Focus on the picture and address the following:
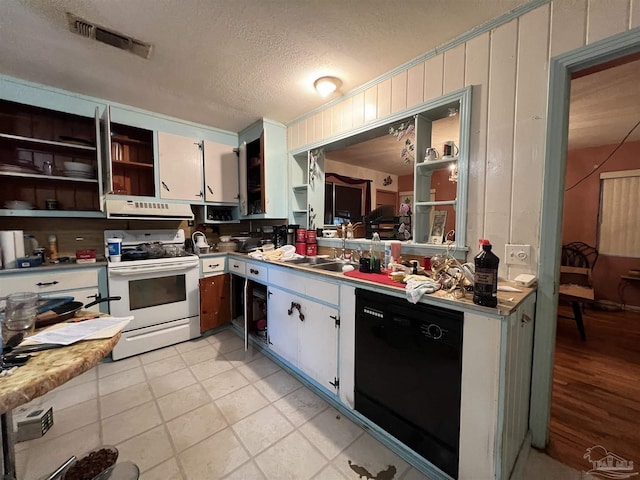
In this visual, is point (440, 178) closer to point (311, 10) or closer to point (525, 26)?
point (525, 26)

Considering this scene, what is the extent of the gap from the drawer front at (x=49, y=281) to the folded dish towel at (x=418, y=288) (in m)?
2.55

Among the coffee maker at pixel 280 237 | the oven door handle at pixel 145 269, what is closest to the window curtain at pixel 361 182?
the coffee maker at pixel 280 237

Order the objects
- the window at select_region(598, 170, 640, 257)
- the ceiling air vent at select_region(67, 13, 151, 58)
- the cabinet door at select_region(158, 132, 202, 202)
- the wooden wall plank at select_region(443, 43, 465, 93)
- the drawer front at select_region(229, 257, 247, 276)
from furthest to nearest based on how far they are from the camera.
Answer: the window at select_region(598, 170, 640, 257), the cabinet door at select_region(158, 132, 202, 202), the drawer front at select_region(229, 257, 247, 276), the wooden wall plank at select_region(443, 43, 465, 93), the ceiling air vent at select_region(67, 13, 151, 58)

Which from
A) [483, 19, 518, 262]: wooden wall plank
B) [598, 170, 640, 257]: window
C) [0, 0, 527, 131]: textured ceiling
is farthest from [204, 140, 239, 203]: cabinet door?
[598, 170, 640, 257]: window

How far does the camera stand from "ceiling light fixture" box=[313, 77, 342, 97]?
80.3 inches

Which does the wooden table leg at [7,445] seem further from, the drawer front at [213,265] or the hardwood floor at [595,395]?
the hardwood floor at [595,395]

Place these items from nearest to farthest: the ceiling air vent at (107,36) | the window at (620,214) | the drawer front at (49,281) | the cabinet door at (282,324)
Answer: the ceiling air vent at (107,36), the drawer front at (49,281), the cabinet door at (282,324), the window at (620,214)

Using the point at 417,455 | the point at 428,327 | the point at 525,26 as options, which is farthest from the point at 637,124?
the point at 417,455

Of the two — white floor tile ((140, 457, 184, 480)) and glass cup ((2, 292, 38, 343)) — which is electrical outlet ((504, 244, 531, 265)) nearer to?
white floor tile ((140, 457, 184, 480))

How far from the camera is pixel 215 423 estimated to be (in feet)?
5.18

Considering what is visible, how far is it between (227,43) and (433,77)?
1.38 m

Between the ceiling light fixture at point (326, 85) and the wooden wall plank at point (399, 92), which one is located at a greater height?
the ceiling light fixture at point (326, 85)

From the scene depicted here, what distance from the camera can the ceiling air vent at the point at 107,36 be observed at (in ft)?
4.86

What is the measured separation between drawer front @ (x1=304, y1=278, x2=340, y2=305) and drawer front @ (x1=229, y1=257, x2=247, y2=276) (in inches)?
40.7
